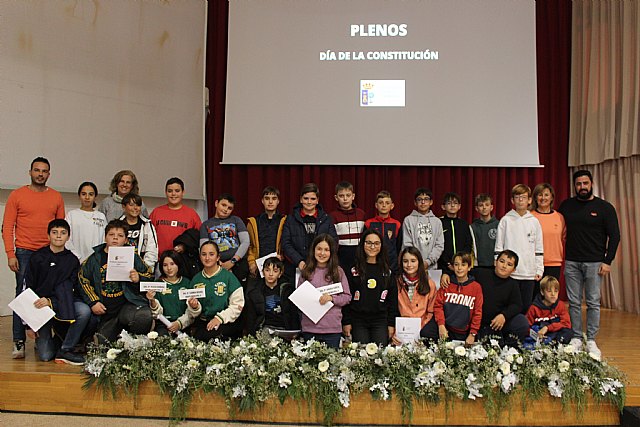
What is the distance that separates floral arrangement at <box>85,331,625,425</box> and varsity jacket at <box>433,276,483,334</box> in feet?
1.51

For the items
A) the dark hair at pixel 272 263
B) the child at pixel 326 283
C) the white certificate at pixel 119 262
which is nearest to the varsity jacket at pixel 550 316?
the child at pixel 326 283

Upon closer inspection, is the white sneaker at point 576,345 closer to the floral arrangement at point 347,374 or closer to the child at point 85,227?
the floral arrangement at point 347,374

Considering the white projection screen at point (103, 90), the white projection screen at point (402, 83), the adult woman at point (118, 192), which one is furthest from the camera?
the white projection screen at point (402, 83)

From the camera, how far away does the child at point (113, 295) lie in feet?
11.1

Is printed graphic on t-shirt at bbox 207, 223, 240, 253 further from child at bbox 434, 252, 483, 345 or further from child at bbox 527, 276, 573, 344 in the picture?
child at bbox 527, 276, 573, 344

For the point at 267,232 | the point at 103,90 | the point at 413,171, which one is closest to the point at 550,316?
the point at 267,232

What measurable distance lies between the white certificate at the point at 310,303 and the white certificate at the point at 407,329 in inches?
19.3

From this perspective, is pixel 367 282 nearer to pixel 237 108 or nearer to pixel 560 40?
pixel 237 108

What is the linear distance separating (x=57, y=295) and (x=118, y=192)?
106 centimetres

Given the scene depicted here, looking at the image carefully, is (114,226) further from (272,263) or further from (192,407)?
(192,407)

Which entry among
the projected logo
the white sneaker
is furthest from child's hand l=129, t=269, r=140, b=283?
the projected logo

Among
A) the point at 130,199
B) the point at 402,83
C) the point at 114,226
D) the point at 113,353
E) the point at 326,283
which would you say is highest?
the point at 402,83

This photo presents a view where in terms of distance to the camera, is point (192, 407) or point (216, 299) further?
point (216, 299)

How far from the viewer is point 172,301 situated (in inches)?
137
